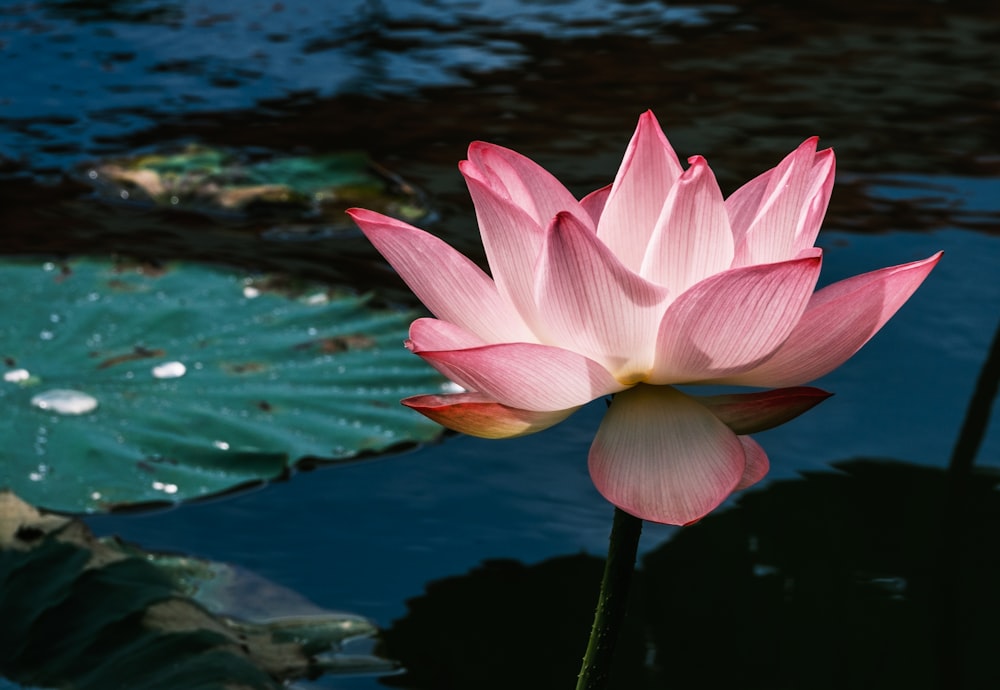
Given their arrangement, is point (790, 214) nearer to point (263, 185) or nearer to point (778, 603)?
point (778, 603)

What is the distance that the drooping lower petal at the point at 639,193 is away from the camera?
0.61m

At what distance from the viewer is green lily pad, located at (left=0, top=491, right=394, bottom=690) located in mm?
798

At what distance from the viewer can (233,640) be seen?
862 millimetres

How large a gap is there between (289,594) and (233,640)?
0.22 meters

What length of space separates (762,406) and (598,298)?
10cm

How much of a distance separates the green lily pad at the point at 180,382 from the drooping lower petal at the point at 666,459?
0.77 metres

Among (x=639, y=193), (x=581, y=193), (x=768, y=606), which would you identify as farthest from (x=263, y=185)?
(x=639, y=193)

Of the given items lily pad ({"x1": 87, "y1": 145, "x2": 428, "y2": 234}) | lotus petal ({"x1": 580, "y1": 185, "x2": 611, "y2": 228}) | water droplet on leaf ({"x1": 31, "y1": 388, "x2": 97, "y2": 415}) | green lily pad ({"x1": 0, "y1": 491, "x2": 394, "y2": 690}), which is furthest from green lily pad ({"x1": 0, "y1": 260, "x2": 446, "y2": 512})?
lotus petal ({"x1": 580, "y1": 185, "x2": 611, "y2": 228})

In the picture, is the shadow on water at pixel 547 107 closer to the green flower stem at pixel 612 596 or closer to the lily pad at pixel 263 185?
the lily pad at pixel 263 185

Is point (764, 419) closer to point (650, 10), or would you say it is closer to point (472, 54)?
point (472, 54)

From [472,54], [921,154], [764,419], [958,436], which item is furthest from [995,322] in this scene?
[472,54]

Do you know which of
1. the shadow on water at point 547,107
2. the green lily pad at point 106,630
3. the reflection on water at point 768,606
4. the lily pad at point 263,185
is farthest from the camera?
the lily pad at point 263,185

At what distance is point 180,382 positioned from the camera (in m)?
1.41

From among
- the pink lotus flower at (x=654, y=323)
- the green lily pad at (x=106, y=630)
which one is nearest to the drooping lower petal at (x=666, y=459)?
the pink lotus flower at (x=654, y=323)
